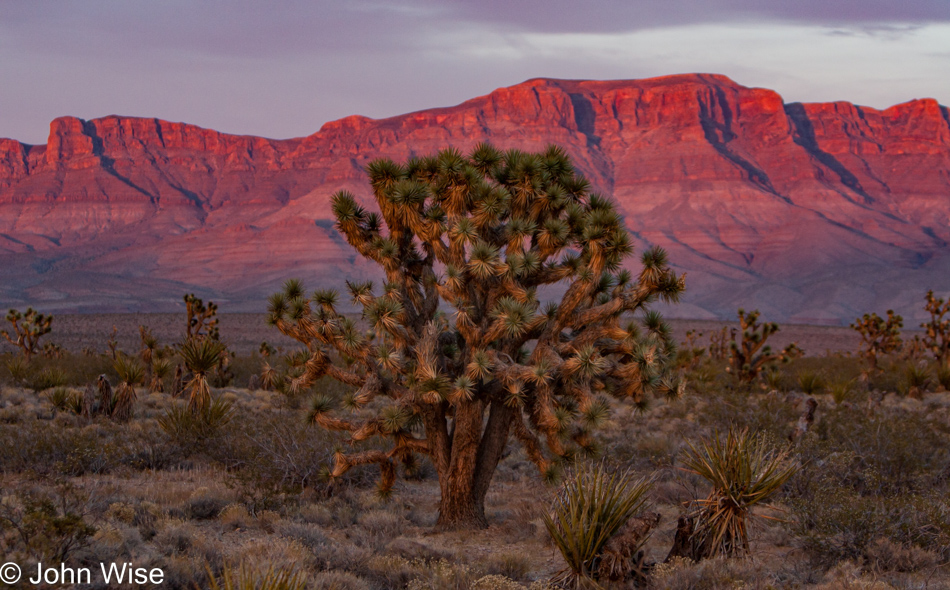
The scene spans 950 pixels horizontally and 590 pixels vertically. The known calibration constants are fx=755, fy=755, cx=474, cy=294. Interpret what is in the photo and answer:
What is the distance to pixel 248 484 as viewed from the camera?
9758 millimetres

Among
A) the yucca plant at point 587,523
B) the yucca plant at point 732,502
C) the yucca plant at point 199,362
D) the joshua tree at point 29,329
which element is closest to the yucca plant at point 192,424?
the yucca plant at point 199,362

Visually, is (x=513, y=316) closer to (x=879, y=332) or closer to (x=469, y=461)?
(x=469, y=461)

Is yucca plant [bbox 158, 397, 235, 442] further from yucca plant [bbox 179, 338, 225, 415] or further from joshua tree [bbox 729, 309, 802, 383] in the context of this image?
joshua tree [bbox 729, 309, 802, 383]

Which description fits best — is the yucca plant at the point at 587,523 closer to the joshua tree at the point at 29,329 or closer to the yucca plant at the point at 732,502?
the yucca plant at the point at 732,502

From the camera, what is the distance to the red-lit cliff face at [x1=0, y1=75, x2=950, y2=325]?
108812 millimetres

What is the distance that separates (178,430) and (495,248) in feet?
20.2

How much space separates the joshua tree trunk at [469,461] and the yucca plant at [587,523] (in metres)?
2.05

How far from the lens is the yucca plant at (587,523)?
6.60 meters

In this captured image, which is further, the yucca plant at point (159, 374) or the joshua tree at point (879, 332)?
the joshua tree at point (879, 332)

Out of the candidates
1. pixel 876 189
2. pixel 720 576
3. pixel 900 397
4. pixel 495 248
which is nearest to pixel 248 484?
pixel 495 248

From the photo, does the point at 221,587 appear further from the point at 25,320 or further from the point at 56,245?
the point at 56,245

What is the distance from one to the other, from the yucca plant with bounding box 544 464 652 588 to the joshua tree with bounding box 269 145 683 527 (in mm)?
1462

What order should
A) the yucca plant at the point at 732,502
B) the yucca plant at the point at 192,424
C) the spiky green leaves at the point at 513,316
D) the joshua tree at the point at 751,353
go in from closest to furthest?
the yucca plant at the point at 732,502 < the spiky green leaves at the point at 513,316 < the yucca plant at the point at 192,424 < the joshua tree at the point at 751,353

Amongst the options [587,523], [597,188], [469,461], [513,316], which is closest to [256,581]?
[587,523]
